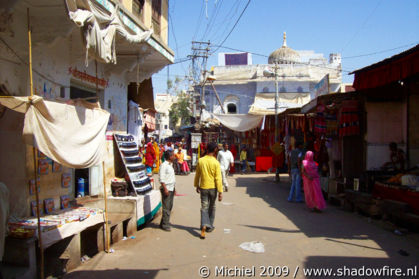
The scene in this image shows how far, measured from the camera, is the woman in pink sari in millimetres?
8602

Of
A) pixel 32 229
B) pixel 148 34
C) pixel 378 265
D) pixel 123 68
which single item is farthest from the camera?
pixel 123 68

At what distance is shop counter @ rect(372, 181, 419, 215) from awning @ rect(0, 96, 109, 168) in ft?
19.3

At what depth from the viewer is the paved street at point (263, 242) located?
484 cm

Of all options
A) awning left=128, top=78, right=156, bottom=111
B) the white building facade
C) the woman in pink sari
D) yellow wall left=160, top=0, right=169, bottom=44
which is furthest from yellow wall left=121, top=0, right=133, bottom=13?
the white building facade

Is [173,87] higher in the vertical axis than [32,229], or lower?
higher

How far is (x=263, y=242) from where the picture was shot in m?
5.99

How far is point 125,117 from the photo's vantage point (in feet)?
30.9

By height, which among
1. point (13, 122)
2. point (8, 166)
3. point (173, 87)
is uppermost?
point (173, 87)

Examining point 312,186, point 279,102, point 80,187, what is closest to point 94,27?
point 80,187

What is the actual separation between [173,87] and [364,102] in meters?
39.1

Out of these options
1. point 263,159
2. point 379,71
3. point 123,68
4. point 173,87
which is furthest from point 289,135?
point 173,87

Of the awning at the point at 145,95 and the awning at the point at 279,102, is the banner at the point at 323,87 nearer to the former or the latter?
the awning at the point at 145,95

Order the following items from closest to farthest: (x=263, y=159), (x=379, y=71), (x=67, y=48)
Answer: (x=67, y=48), (x=379, y=71), (x=263, y=159)

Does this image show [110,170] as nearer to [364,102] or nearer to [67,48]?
[67,48]
